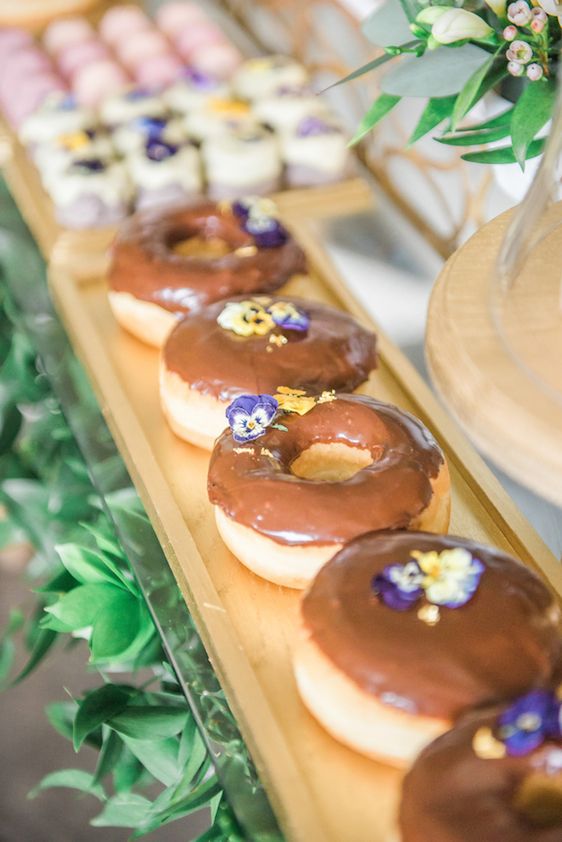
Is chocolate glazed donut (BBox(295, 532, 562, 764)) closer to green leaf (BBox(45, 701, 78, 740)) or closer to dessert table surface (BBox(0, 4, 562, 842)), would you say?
dessert table surface (BBox(0, 4, 562, 842))

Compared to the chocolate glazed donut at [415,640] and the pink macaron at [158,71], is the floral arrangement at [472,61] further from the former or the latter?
the pink macaron at [158,71]

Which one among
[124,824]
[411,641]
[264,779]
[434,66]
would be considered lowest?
[124,824]

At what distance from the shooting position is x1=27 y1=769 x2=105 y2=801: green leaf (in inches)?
44.5

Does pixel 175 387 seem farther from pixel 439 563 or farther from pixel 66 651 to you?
pixel 439 563

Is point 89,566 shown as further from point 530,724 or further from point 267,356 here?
point 530,724

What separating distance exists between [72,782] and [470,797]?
61cm

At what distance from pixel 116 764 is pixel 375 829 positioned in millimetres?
390

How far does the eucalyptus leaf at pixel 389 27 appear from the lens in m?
1.08

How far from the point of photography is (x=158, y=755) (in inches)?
42.7

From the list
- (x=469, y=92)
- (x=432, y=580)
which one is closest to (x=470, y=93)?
(x=469, y=92)

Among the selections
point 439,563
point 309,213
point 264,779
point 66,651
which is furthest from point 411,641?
point 309,213

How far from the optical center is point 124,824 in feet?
3.54

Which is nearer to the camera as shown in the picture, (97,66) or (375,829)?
(375,829)

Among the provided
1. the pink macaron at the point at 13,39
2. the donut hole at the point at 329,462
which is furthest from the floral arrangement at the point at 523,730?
the pink macaron at the point at 13,39
